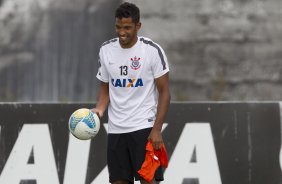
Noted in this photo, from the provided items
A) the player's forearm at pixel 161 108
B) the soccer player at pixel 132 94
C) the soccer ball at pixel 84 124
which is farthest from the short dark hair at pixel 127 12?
the soccer ball at pixel 84 124

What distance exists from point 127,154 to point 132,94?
1.73 feet

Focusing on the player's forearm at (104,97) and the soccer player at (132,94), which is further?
the player's forearm at (104,97)

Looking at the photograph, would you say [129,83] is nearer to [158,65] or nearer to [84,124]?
[158,65]

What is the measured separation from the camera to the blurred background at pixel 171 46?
39.1 feet

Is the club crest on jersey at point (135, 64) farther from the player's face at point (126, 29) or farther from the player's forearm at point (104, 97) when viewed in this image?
the player's forearm at point (104, 97)

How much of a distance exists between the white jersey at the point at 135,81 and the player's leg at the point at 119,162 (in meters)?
0.10

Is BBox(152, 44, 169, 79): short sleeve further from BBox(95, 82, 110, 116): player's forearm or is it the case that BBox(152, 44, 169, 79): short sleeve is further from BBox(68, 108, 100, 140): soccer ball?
BBox(68, 108, 100, 140): soccer ball

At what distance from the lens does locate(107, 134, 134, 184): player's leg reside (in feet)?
23.9

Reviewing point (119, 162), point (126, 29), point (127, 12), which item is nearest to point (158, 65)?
point (126, 29)

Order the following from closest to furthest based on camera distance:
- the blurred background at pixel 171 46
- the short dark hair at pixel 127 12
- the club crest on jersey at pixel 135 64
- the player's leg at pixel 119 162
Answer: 1. the short dark hair at pixel 127 12
2. the club crest on jersey at pixel 135 64
3. the player's leg at pixel 119 162
4. the blurred background at pixel 171 46

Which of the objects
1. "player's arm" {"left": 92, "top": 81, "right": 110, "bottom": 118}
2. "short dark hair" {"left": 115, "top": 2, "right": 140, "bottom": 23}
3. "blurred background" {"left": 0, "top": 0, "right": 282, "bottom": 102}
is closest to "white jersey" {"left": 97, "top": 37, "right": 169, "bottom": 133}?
"player's arm" {"left": 92, "top": 81, "right": 110, "bottom": 118}

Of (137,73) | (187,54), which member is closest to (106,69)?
(137,73)

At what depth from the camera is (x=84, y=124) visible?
23.4 ft

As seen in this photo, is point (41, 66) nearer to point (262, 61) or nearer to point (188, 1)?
point (188, 1)
